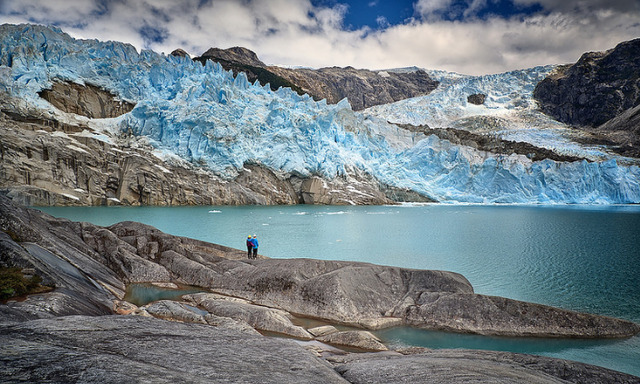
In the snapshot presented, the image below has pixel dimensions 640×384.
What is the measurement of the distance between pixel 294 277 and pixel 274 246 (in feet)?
23.2

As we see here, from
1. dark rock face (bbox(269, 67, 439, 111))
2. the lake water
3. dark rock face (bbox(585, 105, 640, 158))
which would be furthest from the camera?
dark rock face (bbox(269, 67, 439, 111))

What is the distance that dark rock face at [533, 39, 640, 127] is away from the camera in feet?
273

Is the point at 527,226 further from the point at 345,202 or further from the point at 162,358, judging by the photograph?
the point at 162,358

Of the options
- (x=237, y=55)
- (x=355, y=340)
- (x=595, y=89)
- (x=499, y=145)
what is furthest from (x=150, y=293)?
(x=595, y=89)

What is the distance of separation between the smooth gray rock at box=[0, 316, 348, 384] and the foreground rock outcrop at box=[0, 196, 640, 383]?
1cm

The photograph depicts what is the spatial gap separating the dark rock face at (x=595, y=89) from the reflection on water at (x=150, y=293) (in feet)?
322

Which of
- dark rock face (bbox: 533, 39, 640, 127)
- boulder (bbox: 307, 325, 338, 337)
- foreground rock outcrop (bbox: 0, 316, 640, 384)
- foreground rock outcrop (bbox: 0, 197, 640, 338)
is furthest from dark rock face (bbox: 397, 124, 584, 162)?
foreground rock outcrop (bbox: 0, 316, 640, 384)

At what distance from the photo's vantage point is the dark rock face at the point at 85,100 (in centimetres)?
3634

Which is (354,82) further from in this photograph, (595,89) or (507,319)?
(507,319)

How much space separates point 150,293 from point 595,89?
110 metres

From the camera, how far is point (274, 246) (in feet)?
50.6

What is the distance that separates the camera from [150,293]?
344 inches

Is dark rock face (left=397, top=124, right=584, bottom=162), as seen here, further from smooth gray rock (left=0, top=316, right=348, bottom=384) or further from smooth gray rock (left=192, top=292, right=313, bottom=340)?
smooth gray rock (left=0, top=316, right=348, bottom=384)

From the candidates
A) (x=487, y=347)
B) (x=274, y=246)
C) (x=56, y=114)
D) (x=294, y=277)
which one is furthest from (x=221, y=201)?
(x=487, y=347)
